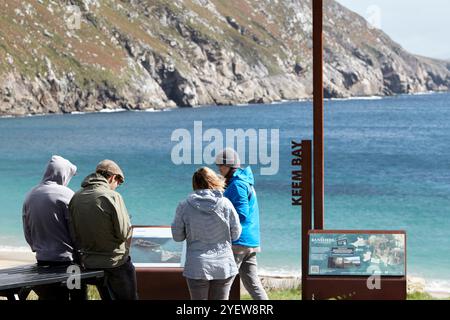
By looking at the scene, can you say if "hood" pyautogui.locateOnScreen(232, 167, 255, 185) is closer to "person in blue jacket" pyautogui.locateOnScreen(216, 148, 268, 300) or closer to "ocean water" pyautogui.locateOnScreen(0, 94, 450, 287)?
"person in blue jacket" pyautogui.locateOnScreen(216, 148, 268, 300)

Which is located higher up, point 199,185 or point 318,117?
point 318,117

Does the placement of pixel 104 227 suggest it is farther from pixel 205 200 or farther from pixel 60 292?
pixel 205 200

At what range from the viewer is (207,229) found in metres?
6.62

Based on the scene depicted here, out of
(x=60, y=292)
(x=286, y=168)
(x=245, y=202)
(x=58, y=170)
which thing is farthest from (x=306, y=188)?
(x=286, y=168)

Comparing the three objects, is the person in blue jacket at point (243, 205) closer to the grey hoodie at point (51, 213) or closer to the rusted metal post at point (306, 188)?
the rusted metal post at point (306, 188)

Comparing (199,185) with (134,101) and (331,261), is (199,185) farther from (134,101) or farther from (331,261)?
(134,101)

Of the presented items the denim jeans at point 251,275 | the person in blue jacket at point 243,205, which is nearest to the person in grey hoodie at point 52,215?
the person in blue jacket at point 243,205

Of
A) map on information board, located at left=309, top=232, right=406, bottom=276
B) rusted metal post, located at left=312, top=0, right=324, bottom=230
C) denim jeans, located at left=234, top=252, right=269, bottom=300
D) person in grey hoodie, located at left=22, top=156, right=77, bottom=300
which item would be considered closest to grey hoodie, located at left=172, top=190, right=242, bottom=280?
person in grey hoodie, located at left=22, top=156, right=77, bottom=300

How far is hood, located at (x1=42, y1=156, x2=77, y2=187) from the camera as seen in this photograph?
663 cm

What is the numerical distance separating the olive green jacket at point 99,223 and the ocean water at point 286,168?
18.5 metres

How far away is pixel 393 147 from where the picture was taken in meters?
91.9

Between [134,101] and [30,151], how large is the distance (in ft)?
242

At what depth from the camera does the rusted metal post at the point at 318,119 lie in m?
8.46

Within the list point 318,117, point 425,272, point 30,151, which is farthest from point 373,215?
point 30,151
